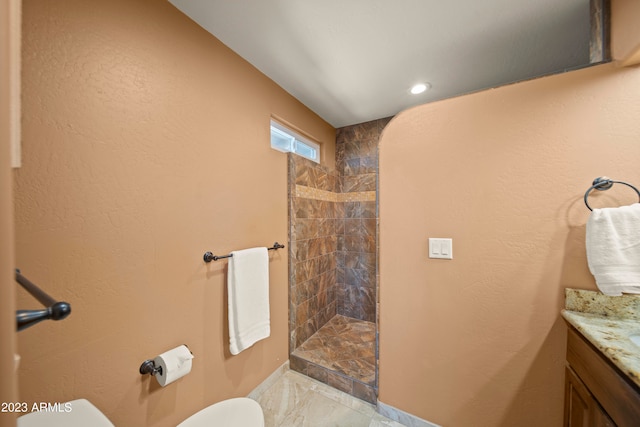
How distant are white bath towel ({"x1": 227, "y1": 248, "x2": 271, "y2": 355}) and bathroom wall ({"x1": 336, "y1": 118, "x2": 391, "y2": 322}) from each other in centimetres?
136

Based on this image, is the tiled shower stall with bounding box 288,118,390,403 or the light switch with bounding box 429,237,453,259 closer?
the light switch with bounding box 429,237,453,259

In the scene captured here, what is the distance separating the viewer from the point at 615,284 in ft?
2.91

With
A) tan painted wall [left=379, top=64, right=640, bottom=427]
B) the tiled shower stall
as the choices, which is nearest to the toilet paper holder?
the tiled shower stall

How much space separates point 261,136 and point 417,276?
1.50 m

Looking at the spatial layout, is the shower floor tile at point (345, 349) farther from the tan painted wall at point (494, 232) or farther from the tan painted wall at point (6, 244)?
the tan painted wall at point (6, 244)

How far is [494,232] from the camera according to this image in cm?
117

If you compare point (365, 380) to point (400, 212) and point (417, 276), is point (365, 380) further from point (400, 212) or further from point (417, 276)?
point (400, 212)

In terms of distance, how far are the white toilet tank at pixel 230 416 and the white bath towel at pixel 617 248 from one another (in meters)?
1.63

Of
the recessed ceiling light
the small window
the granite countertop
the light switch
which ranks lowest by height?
the granite countertop

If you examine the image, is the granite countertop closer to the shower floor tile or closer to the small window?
the shower floor tile

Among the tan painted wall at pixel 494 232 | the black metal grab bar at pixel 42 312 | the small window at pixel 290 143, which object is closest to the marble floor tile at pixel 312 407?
the tan painted wall at pixel 494 232

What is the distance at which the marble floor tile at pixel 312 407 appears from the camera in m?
1.40

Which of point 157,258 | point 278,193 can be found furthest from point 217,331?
point 278,193

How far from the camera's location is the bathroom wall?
2607 millimetres
